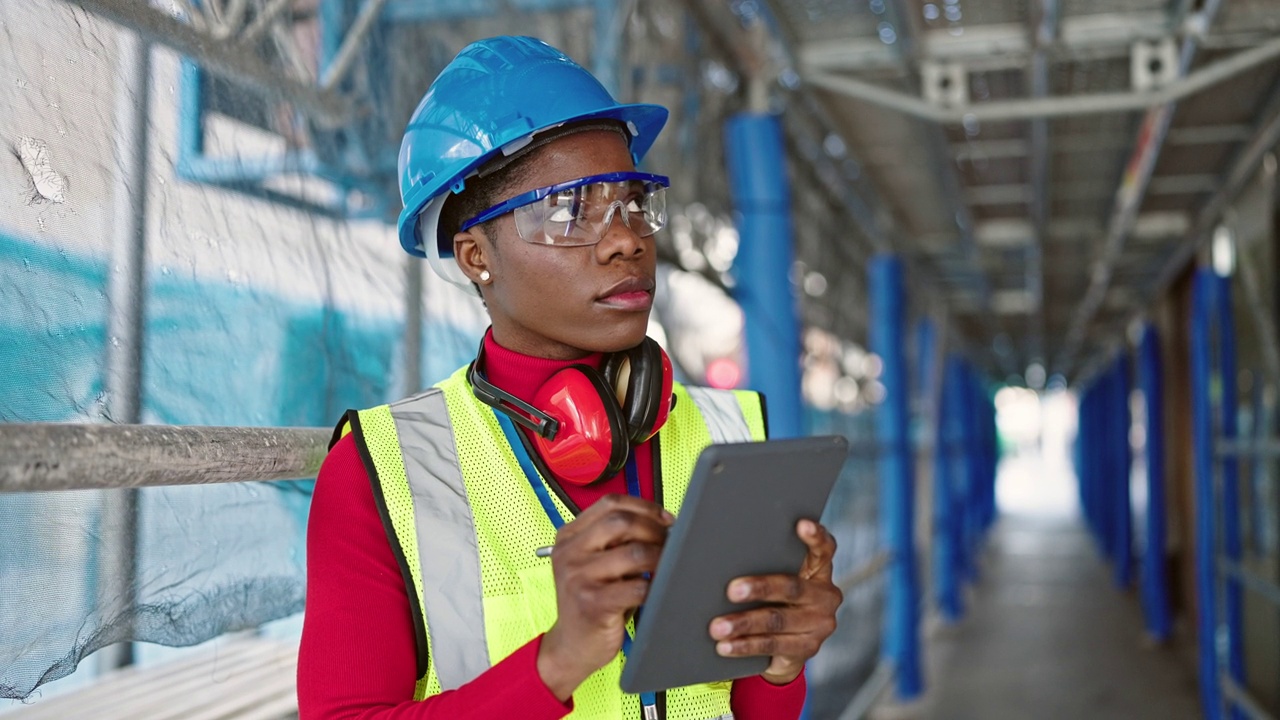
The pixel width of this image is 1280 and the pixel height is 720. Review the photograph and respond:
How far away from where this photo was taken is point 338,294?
189cm

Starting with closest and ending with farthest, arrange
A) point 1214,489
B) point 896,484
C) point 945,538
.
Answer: point 1214,489 → point 896,484 → point 945,538

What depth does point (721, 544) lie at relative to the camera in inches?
40.6

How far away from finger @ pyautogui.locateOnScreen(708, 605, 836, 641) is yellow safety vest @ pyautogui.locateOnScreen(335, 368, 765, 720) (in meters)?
0.26

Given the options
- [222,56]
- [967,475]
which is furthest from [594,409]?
[967,475]

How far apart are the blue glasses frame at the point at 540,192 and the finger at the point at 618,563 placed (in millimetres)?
499

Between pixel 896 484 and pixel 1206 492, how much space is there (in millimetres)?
2172

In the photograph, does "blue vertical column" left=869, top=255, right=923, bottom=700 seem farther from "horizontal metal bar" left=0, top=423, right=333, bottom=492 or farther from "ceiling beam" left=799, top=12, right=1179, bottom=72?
"horizontal metal bar" left=0, top=423, right=333, bottom=492

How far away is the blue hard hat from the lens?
4.42 ft

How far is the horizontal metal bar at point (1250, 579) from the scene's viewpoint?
17.4ft

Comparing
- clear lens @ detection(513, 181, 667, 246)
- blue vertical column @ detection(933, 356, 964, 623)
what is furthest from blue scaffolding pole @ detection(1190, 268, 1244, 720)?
clear lens @ detection(513, 181, 667, 246)

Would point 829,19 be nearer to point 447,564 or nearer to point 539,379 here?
point 539,379

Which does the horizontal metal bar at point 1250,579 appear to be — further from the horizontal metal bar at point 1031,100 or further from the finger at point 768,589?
the finger at point 768,589

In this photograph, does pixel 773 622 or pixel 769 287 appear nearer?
pixel 773 622

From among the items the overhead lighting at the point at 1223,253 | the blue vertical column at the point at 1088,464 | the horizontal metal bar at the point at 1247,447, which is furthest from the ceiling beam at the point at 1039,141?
the blue vertical column at the point at 1088,464
